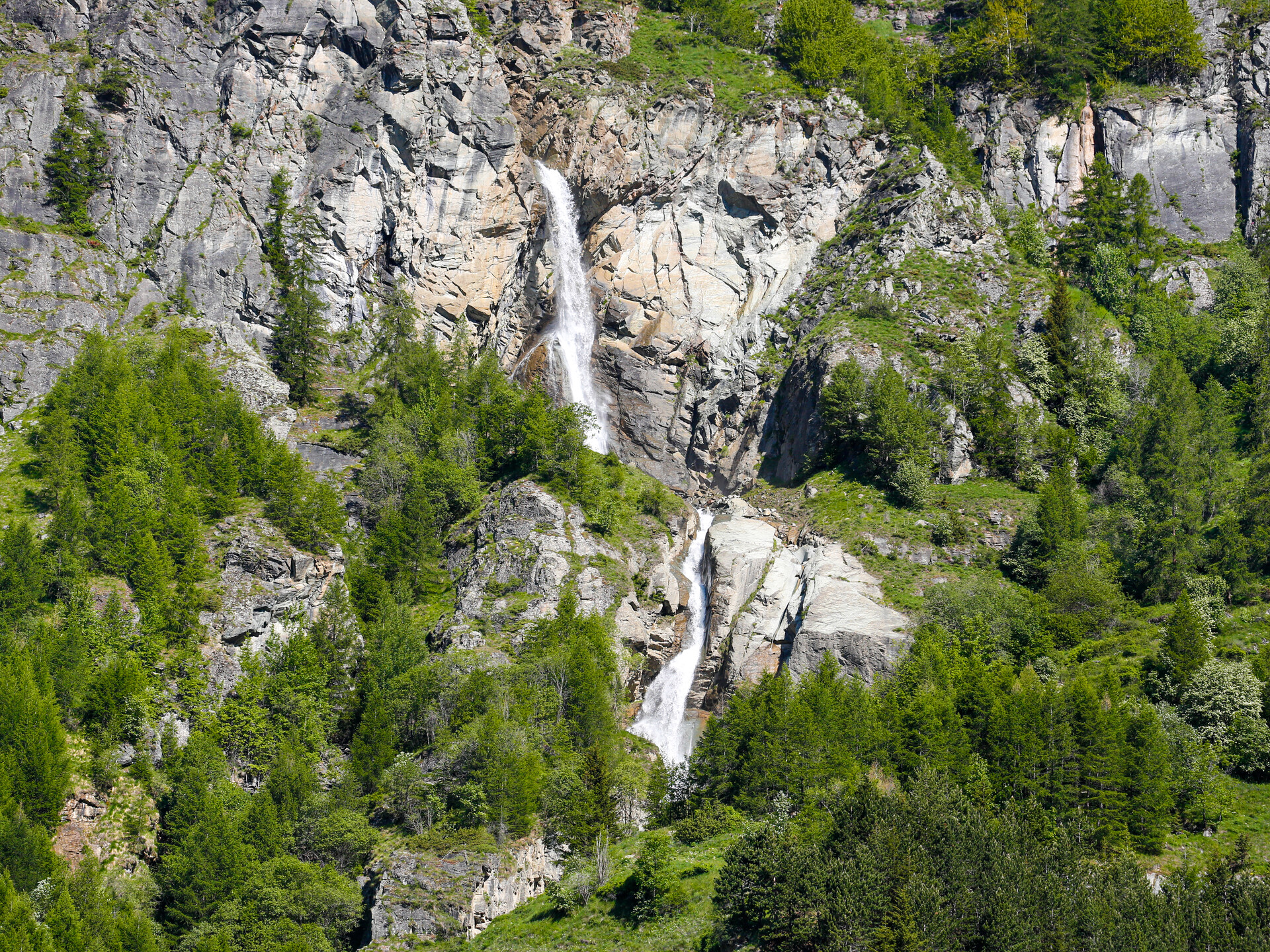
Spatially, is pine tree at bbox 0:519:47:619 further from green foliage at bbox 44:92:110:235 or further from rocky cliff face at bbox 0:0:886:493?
green foliage at bbox 44:92:110:235

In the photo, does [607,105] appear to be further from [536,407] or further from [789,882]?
[789,882]

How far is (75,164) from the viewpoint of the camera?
104 m

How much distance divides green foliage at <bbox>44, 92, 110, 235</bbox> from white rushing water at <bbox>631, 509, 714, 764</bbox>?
219 feet

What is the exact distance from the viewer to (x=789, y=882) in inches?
1834

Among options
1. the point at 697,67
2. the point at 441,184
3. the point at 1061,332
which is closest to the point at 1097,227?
the point at 1061,332

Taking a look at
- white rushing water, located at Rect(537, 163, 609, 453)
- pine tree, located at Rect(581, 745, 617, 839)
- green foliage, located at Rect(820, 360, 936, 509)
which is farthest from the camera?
white rushing water, located at Rect(537, 163, 609, 453)

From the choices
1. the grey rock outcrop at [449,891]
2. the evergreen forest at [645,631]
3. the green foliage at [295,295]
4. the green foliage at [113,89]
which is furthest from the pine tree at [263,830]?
the green foliage at [113,89]

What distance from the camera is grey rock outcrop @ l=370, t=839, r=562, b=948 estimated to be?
59.2 meters

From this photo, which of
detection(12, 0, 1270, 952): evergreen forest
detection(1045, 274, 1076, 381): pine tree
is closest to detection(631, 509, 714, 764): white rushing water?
detection(12, 0, 1270, 952): evergreen forest

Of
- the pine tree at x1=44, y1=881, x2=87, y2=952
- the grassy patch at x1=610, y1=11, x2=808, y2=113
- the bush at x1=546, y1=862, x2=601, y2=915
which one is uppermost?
the grassy patch at x1=610, y1=11, x2=808, y2=113

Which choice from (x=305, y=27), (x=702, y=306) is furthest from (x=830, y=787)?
(x=305, y=27)

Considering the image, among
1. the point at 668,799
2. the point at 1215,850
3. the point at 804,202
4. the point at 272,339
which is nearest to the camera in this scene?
the point at 1215,850

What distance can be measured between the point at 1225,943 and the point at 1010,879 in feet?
26.4

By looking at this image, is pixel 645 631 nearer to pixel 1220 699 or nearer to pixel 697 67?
pixel 1220 699
